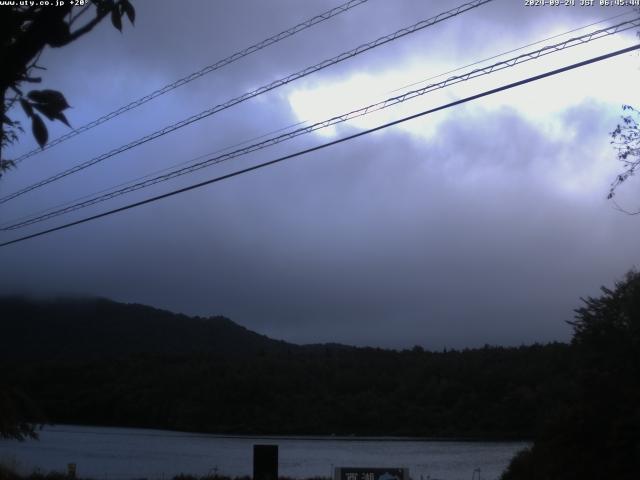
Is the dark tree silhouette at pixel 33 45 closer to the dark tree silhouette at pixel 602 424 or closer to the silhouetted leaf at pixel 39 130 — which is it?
the silhouetted leaf at pixel 39 130

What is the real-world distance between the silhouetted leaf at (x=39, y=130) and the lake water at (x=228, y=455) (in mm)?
22110

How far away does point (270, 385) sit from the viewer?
51.7 meters

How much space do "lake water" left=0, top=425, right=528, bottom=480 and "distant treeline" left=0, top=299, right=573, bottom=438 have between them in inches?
98.6

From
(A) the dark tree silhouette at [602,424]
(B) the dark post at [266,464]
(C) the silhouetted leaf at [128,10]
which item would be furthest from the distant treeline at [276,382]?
(C) the silhouetted leaf at [128,10]

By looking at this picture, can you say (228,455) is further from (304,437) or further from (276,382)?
(276,382)

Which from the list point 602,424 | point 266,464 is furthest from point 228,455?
point 602,424

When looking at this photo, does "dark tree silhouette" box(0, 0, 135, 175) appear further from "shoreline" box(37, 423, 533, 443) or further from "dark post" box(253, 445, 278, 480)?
"shoreline" box(37, 423, 533, 443)

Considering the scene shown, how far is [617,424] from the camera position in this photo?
55.1 feet

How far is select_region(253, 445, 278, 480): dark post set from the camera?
20812 mm

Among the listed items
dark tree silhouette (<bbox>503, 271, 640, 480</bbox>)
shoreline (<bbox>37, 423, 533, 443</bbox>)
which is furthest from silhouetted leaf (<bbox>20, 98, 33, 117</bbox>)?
shoreline (<bbox>37, 423, 533, 443</bbox>)

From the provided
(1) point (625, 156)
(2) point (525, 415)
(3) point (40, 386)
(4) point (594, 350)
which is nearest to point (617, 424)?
(1) point (625, 156)

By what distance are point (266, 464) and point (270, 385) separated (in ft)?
102

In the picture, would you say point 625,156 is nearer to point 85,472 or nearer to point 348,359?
point 85,472

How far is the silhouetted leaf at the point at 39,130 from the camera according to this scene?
196 inches
